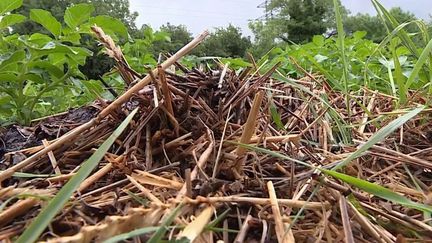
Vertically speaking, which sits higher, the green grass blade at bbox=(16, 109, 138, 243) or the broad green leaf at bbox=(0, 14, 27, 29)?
the broad green leaf at bbox=(0, 14, 27, 29)

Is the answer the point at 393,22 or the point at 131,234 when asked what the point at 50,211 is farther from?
the point at 393,22

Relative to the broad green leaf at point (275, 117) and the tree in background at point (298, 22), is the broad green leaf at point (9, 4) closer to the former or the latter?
the broad green leaf at point (275, 117)

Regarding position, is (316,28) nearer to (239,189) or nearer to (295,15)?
(295,15)

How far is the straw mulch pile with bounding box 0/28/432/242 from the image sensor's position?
1.07 ft

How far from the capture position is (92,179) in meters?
0.38

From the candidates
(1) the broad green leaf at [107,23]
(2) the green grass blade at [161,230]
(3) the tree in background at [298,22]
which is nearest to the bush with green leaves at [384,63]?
(1) the broad green leaf at [107,23]

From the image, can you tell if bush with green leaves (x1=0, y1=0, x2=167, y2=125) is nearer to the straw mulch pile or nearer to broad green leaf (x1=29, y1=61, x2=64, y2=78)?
broad green leaf (x1=29, y1=61, x2=64, y2=78)

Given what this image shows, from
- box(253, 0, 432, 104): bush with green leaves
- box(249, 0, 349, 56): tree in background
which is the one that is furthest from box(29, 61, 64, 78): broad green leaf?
box(249, 0, 349, 56): tree in background

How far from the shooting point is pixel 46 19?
0.74 meters

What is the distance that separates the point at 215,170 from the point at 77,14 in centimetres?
46

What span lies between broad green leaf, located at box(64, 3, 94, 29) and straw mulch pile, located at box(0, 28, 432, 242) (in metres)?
0.22

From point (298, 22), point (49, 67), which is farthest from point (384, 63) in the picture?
point (298, 22)

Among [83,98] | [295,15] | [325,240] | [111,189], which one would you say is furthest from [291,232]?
[295,15]

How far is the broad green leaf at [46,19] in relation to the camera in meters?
0.73
